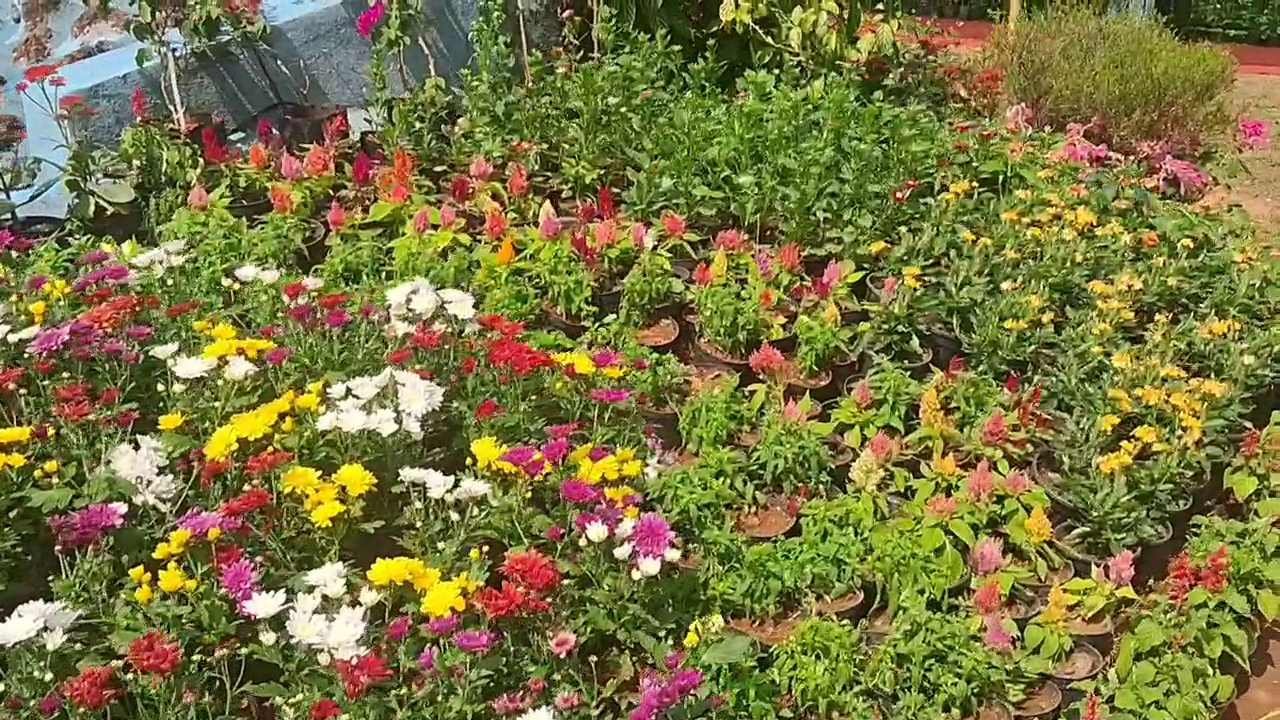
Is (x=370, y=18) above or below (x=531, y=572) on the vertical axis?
above

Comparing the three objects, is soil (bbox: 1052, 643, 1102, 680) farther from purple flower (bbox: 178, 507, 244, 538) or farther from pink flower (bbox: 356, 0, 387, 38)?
pink flower (bbox: 356, 0, 387, 38)

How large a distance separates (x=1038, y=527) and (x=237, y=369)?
2019mm

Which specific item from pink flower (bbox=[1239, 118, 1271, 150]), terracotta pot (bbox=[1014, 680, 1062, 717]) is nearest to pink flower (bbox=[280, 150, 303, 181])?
terracotta pot (bbox=[1014, 680, 1062, 717])

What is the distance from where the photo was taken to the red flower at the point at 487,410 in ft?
9.97

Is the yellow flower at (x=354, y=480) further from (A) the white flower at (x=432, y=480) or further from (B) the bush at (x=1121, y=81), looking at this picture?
(B) the bush at (x=1121, y=81)

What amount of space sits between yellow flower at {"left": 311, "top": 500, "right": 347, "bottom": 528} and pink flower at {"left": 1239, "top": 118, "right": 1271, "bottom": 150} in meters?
4.85

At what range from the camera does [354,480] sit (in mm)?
2598

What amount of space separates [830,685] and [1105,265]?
2.22 meters

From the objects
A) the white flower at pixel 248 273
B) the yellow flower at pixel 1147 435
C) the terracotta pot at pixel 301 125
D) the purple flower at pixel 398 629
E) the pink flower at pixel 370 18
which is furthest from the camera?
the pink flower at pixel 370 18

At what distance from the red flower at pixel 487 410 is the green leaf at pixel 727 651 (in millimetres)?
824

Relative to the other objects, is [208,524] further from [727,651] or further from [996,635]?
[996,635]

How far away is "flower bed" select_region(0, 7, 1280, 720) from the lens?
249 cm

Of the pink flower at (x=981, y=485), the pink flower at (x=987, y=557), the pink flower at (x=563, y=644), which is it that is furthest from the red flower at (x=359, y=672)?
the pink flower at (x=981, y=485)

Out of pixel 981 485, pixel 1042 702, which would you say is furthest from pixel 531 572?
pixel 981 485
